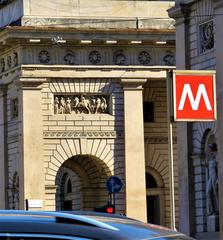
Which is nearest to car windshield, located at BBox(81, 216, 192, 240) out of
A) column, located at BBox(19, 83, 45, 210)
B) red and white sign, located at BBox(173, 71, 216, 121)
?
red and white sign, located at BBox(173, 71, 216, 121)

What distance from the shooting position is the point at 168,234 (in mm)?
8422

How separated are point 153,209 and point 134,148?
373 cm

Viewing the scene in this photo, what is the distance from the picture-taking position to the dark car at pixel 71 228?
7.93 m

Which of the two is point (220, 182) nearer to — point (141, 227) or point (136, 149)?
point (136, 149)

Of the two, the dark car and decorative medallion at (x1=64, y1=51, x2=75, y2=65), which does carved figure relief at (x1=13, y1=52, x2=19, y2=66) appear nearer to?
decorative medallion at (x1=64, y1=51, x2=75, y2=65)

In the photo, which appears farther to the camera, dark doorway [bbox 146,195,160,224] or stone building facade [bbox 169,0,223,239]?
dark doorway [bbox 146,195,160,224]

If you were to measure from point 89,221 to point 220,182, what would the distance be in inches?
1361

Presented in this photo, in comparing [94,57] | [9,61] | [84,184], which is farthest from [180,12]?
[84,184]

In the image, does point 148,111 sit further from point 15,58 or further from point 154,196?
point 15,58

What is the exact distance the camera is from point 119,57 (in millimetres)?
60344

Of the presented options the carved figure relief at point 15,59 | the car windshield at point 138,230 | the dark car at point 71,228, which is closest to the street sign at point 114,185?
the carved figure relief at point 15,59

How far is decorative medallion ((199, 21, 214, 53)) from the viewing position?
4462cm

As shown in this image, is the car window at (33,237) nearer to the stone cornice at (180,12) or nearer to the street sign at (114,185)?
the street sign at (114,185)

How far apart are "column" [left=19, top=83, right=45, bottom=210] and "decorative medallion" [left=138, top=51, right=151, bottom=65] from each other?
4.98 metres
